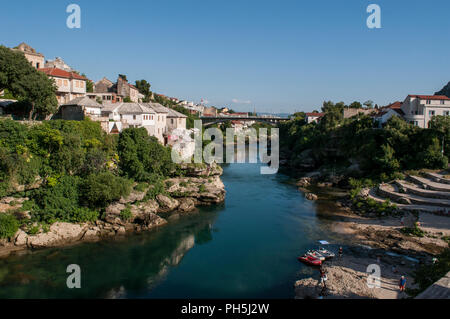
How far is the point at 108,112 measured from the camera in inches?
1404

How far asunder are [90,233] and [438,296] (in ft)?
67.3

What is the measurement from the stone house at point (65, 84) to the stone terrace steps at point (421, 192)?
36409 mm

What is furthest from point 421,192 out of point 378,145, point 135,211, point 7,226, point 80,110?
point 80,110

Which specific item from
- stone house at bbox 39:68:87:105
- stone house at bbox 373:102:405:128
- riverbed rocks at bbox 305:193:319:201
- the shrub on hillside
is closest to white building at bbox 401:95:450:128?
stone house at bbox 373:102:405:128

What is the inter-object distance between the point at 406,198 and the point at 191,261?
786 inches

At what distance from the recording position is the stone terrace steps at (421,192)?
27750 mm

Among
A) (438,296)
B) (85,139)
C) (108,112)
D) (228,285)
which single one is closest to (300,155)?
(108,112)

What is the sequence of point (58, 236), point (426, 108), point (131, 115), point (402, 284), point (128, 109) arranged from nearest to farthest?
point (402, 284)
point (58, 236)
point (131, 115)
point (128, 109)
point (426, 108)

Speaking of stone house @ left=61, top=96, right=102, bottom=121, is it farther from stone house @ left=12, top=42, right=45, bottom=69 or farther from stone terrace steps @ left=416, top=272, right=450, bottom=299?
stone terrace steps @ left=416, top=272, right=450, bottom=299

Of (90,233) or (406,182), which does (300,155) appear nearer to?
(406,182)

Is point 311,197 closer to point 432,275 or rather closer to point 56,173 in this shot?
point 432,275

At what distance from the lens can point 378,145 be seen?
135ft

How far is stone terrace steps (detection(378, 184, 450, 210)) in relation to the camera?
2677cm

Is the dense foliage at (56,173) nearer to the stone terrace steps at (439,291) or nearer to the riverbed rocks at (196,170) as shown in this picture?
the riverbed rocks at (196,170)
